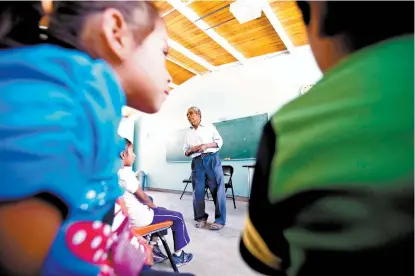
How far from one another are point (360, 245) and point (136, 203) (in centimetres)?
135

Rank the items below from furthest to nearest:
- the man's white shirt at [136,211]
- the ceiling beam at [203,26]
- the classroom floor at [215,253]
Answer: the ceiling beam at [203,26] < the classroom floor at [215,253] < the man's white shirt at [136,211]

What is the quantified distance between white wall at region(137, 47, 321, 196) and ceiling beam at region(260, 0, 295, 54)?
0.32 meters

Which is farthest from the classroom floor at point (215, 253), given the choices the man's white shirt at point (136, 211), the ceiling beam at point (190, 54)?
the ceiling beam at point (190, 54)

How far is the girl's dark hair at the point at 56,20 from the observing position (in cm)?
31

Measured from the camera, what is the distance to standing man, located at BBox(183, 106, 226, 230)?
2654 mm

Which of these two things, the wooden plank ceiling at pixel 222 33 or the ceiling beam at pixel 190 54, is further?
the ceiling beam at pixel 190 54

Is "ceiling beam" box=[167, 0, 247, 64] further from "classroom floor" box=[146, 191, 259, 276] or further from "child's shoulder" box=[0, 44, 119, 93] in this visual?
"child's shoulder" box=[0, 44, 119, 93]

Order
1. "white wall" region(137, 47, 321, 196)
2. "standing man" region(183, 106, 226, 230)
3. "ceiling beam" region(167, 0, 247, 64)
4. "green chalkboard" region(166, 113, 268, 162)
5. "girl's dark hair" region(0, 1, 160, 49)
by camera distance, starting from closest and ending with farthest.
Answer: "girl's dark hair" region(0, 1, 160, 49)
"standing man" region(183, 106, 226, 230)
"ceiling beam" region(167, 0, 247, 64)
"white wall" region(137, 47, 321, 196)
"green chalkboard" region(166, 113, 268, 162)

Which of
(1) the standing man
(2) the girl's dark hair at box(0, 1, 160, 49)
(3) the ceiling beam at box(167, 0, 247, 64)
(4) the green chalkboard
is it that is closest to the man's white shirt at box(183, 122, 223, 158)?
(1) the standing man

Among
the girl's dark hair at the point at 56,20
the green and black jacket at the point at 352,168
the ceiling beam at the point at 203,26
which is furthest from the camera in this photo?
the ceiling beam at the point at 203,26

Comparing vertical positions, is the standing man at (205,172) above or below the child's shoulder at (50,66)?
below

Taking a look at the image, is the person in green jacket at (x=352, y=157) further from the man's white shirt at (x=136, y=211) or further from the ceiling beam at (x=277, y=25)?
the ceiling beam at (x=277, y=25)

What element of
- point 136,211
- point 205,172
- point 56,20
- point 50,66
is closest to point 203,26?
point 205,172

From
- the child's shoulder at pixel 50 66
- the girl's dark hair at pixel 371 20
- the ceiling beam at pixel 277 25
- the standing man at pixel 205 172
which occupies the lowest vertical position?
the standing man at pixel 205 172
